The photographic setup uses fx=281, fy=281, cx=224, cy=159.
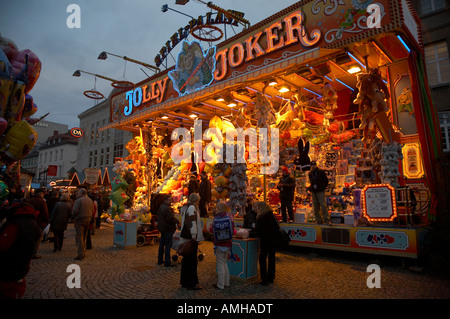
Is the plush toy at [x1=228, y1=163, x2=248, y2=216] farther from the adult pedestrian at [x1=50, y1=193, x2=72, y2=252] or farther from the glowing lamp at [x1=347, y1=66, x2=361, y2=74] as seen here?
the adult pedestrian at [x1=50, y1=193, x2=72, y2=252]

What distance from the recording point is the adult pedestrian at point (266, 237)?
5387 mm

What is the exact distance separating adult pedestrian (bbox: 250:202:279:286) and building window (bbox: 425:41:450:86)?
39.0 feet

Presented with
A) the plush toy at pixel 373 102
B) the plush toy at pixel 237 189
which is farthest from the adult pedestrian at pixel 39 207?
the plush toy at pixel 373 102

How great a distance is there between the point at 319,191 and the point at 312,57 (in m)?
3.68

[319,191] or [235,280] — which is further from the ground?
[319,191]

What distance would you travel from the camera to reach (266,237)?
5383mm

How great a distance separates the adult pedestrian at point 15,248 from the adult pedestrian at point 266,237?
3.67 m

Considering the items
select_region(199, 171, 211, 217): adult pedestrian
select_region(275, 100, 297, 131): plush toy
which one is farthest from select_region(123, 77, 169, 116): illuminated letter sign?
select_region(275, 100, 297, 131): plush toy

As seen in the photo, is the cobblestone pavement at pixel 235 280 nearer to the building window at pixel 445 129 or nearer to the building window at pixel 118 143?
the building window at pixel 445 129

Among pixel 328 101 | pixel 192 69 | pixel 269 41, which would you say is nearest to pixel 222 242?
pixel 269 41

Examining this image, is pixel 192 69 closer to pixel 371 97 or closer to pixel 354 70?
pixel 354 70

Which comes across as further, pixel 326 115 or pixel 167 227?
pixel 326 115

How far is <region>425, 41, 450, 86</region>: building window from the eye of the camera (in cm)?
1247
